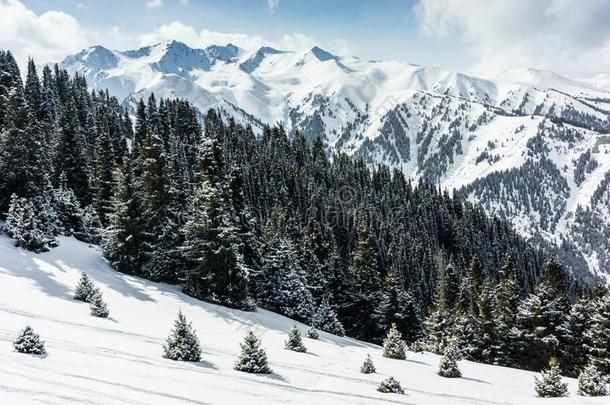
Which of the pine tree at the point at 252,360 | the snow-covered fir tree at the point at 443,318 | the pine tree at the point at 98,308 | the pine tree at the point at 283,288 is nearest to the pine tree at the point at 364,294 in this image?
the snow-covered fir tree at the point at 443,318

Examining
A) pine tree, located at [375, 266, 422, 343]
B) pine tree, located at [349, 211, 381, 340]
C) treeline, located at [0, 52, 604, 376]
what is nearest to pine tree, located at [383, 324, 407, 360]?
treeline, located at [0, 52, 604, 376]

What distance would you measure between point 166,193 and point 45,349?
75.9ft

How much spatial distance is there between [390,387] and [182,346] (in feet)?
26.8

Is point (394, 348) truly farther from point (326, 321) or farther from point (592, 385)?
point (326, 321)

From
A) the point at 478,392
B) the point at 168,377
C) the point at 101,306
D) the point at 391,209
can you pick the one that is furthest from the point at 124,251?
the point at 391,209

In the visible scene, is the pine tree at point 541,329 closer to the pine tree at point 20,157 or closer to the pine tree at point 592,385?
the pine tree at point 592,385

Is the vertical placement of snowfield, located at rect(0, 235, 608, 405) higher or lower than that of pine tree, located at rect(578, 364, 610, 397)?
lower

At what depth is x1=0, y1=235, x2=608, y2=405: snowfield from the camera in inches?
519

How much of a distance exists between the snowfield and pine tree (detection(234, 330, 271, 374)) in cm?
49

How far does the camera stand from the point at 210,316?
93.4 ft

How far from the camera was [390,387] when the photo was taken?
1720 centimetres

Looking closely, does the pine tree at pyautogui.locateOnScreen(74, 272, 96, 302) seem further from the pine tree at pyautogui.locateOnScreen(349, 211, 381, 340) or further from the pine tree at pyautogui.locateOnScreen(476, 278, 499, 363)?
the pine tree at pyautogui.locateOnScreen(349, 211, 381, 340)

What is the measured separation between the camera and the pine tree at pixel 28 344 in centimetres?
1488

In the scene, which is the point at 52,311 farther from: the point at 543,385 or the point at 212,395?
the point at 543,385
